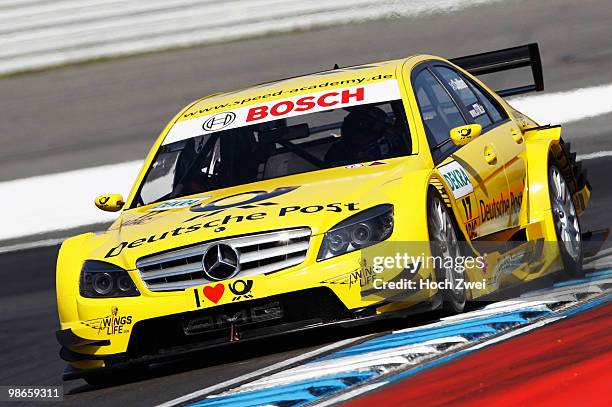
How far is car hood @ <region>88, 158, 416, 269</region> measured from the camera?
6.43 metres

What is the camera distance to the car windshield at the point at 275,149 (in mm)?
7504

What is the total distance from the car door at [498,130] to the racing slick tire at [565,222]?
0.22m

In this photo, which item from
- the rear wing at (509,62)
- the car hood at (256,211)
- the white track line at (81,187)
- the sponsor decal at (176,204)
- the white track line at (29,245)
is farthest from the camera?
the white track line at (81,187)

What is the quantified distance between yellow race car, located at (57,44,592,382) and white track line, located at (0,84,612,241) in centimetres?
575

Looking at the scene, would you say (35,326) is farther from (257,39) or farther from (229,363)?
(257,39)

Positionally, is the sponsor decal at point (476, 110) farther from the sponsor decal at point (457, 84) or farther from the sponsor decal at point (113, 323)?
the sponsor decal at point (113, 323)

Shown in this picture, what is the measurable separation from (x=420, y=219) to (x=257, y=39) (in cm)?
1254

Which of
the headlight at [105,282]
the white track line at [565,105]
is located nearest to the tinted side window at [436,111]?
the headlight at [105,282]

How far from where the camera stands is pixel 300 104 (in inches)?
313

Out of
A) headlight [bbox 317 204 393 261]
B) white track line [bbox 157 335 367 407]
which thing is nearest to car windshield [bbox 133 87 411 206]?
headlight [bbox 317 204 393 261]

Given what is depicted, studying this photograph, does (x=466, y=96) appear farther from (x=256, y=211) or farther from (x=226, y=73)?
(x=226, y=73)

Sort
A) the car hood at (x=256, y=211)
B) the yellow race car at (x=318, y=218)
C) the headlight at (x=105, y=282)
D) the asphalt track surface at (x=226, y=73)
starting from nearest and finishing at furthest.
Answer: the yellow race car at (x=318, y=218)
the car hood at (x=256, y=211)
the headlight at (x=105, y=282)
the asphalt track surface at (x=226, y=73)

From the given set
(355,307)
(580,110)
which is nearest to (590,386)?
(355,307)

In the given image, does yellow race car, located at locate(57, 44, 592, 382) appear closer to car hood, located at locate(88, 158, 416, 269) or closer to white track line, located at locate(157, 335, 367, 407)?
car hood, located at locate(88, 158, 416, 269)
